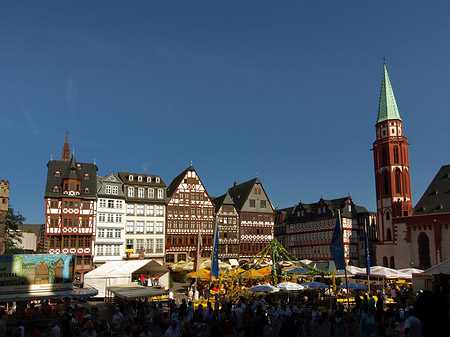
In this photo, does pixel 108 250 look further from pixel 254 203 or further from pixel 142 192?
pixel 254 203

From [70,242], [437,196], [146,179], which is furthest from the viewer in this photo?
[437,196]

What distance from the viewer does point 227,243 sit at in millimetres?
55688

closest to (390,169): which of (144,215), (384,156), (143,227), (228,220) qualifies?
(384,156)

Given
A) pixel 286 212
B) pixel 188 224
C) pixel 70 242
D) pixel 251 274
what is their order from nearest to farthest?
1. pixel 251 274
2. pixel 70 242
3. pixel 188 224
4. pixel 286 212

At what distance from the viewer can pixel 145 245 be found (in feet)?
162

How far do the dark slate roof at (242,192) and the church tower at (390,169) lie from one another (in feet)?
63.2

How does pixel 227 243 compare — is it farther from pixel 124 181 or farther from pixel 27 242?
pixel 27 242

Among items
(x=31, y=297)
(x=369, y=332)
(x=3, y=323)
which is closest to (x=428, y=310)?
(x=369, y=332)

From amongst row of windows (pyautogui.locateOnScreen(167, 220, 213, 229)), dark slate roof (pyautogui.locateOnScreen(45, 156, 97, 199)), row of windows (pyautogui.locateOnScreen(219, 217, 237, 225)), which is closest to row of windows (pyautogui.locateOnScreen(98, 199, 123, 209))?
dark slate roof (pyautogui.locateOnScreen(45, 156, 97, 199))

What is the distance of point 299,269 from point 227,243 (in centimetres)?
2287

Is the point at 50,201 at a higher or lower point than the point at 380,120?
lower

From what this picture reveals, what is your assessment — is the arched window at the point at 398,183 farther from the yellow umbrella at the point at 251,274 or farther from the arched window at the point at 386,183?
the yellow umbrella at the point at 251,274

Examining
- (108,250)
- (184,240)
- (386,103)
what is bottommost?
(108,250)

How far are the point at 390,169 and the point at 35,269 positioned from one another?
5345cm
